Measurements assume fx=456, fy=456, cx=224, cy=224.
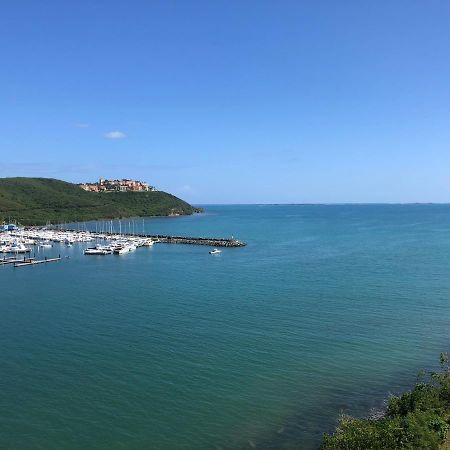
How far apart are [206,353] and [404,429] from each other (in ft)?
43.9

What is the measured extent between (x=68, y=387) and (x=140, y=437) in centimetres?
615

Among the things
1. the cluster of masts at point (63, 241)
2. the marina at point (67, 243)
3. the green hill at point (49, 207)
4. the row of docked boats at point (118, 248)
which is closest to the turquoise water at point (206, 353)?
the marina at point (67, 243)

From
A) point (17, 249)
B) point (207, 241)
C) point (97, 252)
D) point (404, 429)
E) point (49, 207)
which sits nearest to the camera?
point (404, 429)

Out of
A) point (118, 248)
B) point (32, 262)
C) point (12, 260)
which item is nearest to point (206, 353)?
point (32, 262)

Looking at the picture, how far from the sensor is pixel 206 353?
27.1 m

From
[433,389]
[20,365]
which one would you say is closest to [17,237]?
[20,365]

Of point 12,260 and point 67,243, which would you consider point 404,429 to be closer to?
point 12,260

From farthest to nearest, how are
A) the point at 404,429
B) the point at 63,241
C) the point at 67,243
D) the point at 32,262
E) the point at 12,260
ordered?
1. the point at 63,241
2. the point at 67,243
3. the point at 12,260
4. the point at 32,262
5. the point at 404,429

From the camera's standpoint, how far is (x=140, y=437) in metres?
18.4

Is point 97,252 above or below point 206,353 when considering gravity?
above

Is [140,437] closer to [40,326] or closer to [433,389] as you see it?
[433,389]

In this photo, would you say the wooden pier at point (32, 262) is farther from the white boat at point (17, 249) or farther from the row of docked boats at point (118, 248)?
the white boat at point (17, 249)

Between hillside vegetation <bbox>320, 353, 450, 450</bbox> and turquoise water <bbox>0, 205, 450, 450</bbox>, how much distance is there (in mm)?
2035

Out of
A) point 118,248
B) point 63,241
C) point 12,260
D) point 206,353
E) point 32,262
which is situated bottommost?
point 206,353
